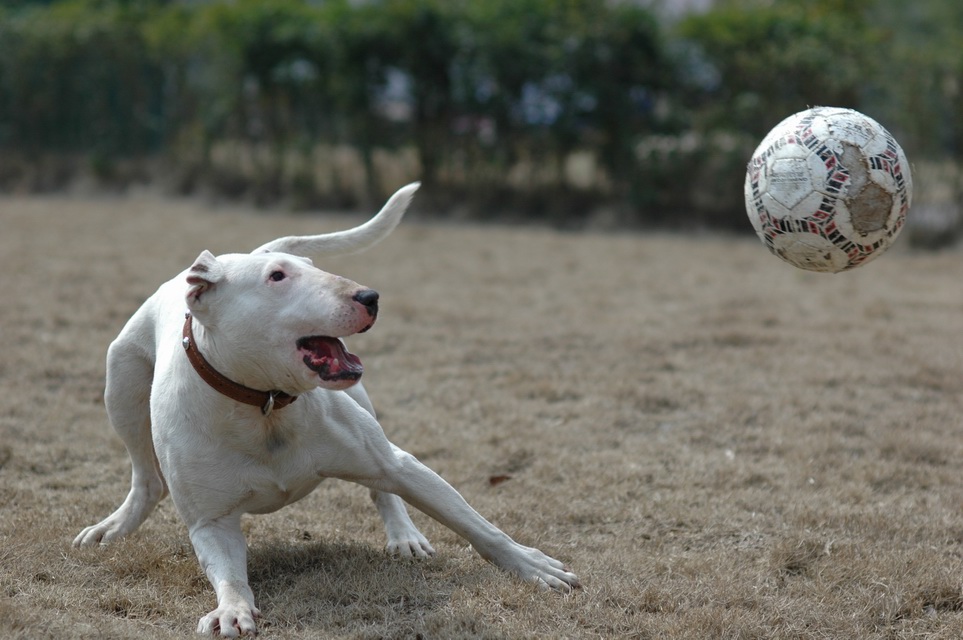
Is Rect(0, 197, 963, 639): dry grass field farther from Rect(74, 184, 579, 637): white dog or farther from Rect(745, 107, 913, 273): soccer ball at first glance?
Rect(745, 107, 913, 273): soccer ball

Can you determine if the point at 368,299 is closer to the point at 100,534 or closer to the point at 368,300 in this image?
the point at 368,300

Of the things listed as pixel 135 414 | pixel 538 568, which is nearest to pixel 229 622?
pixel 538 568

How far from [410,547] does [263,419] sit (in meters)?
0.86

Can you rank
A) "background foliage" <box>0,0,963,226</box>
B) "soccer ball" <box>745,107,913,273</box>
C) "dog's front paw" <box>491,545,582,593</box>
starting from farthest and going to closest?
"background foliage" <box>0,0,963,226</box>, "soccer ball" <box>745,107,913,273</box>, "dog's front paw" <box>491,545,582,593</box>

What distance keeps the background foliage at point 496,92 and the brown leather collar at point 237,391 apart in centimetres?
1014

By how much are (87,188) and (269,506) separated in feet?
44.4

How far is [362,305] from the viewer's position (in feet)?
11.3

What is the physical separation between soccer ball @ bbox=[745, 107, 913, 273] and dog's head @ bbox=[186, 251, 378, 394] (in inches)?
77.0

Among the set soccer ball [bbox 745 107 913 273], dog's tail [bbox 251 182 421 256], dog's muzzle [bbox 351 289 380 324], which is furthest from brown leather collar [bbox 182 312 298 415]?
soccer ball [bbox 745 107 913 273]

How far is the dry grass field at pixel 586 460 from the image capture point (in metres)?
3.69

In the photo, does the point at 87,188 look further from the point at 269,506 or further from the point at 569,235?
the point at 269,506

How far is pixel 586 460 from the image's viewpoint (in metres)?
5.38

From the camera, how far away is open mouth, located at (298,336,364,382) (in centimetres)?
344

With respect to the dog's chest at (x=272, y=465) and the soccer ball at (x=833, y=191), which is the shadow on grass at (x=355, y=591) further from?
the soccer ball at (x=833, y=191)
